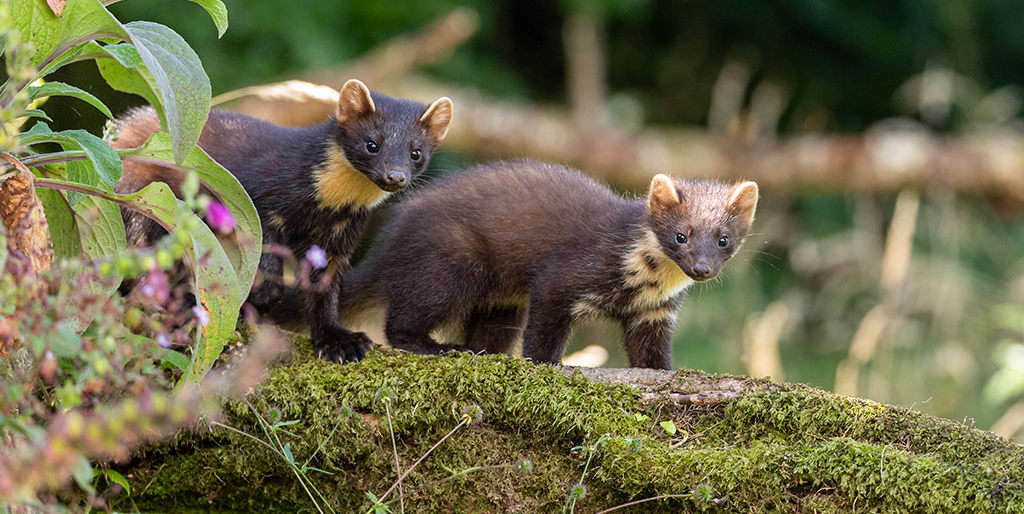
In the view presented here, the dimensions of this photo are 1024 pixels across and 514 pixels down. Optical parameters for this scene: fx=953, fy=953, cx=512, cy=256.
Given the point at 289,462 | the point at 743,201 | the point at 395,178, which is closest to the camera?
the point at 289,462

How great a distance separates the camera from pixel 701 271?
5094mm

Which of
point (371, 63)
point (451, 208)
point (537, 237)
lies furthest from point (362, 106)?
point (371, 63)

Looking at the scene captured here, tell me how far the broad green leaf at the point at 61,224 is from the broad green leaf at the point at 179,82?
30.8 inches

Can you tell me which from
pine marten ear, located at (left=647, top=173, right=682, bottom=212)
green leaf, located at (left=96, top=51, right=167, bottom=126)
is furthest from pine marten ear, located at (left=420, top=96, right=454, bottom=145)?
green leaf, located at (left=96, top=51, right=167, bottom=126)

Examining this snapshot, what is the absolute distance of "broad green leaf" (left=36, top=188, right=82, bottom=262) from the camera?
3.68m

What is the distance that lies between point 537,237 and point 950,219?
7.37 metres

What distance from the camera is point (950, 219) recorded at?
432 inches

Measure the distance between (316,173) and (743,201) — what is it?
2.42 m

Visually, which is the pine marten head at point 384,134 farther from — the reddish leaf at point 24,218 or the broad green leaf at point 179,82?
the reddish leaf at point 24,218

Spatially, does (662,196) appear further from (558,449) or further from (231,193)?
(231,193)

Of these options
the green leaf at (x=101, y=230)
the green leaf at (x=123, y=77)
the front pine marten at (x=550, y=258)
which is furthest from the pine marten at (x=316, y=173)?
the green leaf at (x=123, y=77)

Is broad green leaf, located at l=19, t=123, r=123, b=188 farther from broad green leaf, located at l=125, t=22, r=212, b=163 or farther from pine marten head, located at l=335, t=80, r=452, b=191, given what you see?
pine marten head, located at l=335, t=80, r=452, b=191

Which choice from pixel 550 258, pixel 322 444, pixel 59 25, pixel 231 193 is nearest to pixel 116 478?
pixel 322 444

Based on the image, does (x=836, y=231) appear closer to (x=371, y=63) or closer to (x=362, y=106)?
(x=371, y=63)
